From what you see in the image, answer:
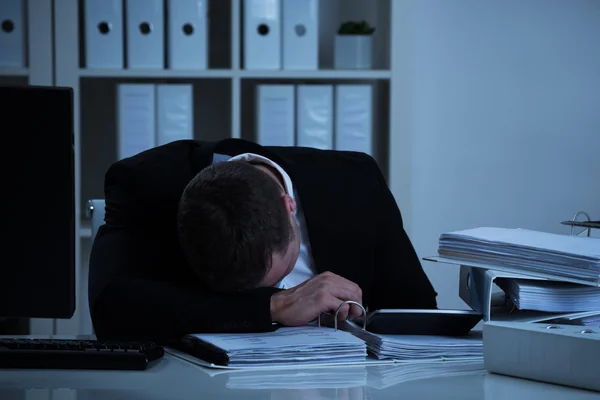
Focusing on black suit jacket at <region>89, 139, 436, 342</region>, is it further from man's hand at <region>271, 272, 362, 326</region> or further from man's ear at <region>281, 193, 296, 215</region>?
man's ear at <region>281, 193, 296, 215</region>

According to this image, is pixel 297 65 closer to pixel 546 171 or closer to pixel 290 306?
pixel 546 171

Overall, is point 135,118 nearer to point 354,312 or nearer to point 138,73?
point 138,73

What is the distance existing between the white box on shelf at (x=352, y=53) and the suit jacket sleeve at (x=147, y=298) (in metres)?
1.27

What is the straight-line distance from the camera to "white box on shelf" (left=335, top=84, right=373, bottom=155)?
252 cm

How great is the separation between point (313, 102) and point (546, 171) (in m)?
1.03

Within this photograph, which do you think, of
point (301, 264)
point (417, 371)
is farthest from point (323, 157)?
point (417, 371)

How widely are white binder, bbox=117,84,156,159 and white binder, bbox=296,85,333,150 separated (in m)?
0.45

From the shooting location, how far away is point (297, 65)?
253 cm

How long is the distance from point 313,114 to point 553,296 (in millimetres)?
1470

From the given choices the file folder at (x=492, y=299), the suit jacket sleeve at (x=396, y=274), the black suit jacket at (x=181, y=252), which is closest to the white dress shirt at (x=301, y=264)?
the black suit jacket at (x=181, y=252)

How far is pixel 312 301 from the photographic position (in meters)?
1.25

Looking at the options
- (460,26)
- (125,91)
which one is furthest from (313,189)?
(460,26)

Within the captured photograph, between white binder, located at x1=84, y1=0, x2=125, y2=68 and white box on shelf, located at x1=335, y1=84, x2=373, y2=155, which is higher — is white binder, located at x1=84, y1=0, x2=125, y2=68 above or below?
above

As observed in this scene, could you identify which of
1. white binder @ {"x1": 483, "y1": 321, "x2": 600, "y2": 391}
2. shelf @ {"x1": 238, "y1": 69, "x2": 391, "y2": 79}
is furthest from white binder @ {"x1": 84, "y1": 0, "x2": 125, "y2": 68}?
white binder @ {"x1": 483, "y1": 321, "x2": 600, "y2": 391}
